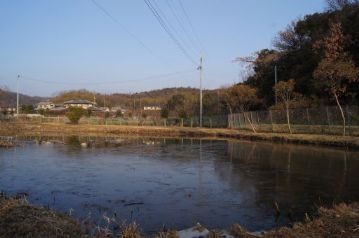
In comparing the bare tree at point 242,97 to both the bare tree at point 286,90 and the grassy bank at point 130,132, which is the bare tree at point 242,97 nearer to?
the grassy bank at point 130,132

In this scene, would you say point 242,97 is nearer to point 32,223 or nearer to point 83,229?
point 83,229

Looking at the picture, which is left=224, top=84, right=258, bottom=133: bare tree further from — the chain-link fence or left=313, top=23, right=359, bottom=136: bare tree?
left=313, top=23, right=359, bottom=136: bare tree

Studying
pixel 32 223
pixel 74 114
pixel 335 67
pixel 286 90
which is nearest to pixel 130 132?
pixel 74 114

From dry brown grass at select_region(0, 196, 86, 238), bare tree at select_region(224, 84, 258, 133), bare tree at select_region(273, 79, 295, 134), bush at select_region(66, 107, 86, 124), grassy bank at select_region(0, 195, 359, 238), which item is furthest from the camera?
bush at select_region(66, 107, 86, 124)

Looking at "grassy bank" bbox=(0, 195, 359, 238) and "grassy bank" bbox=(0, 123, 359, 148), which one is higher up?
"grassy bank" bbox=(0, 123, 359, 148)

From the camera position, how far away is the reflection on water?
10.5 meters

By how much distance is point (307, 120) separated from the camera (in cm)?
3788

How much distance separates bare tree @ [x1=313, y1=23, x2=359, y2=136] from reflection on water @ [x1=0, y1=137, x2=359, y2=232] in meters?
8.21

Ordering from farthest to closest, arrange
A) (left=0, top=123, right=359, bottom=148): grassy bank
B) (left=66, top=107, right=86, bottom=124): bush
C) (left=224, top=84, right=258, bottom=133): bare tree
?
1. (left=66, top=107, right=86, bottom=124): bush
2. (left=224, top=84, right=258, bottom=133): bare tree
3. (left=0, top=123, right=359, bottom=148): grassy bank

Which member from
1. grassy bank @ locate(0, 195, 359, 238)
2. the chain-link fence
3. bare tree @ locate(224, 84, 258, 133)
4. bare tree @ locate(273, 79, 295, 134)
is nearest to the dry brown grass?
grassy bank @ locate(0, 195, 359, 238)

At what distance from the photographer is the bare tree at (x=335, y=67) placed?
30422 millimetres

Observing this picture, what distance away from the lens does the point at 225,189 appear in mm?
14008

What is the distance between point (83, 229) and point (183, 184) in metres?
7.33

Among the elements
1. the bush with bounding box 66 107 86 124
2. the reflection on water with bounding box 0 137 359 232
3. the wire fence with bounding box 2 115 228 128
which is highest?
the bush with bounding box 66 107 86 124
